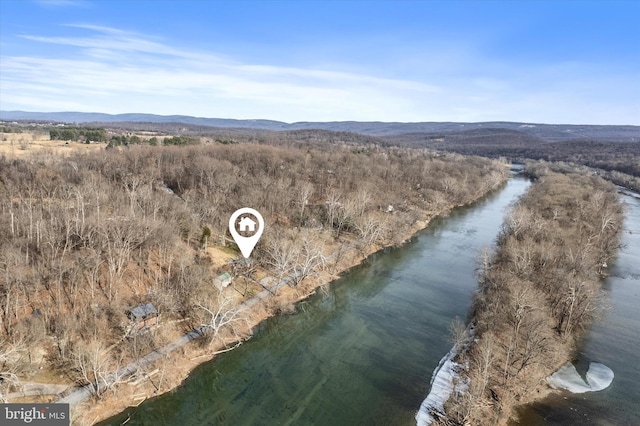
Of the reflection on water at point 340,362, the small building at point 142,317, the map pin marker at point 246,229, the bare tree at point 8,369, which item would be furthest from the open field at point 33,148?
the reflection on water at point 340,362

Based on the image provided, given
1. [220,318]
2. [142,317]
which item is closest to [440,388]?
[220,318]

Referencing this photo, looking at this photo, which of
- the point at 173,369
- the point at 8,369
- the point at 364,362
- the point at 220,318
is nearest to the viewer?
the point at 8,369

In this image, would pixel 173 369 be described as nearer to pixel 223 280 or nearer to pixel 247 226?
pixel 223 280

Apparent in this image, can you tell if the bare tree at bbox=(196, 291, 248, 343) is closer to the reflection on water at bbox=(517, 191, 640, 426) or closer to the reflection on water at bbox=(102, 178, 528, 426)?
the reflection on water at bbox=(102, 178, 528, 426)

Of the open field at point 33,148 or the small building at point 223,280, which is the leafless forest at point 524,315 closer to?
the small building at point 223,280

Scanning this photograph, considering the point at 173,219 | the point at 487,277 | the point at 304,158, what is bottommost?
the point at 487,277

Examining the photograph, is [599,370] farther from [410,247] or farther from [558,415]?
[410,247]

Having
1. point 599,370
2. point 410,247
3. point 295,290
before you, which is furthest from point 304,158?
point 599,370
